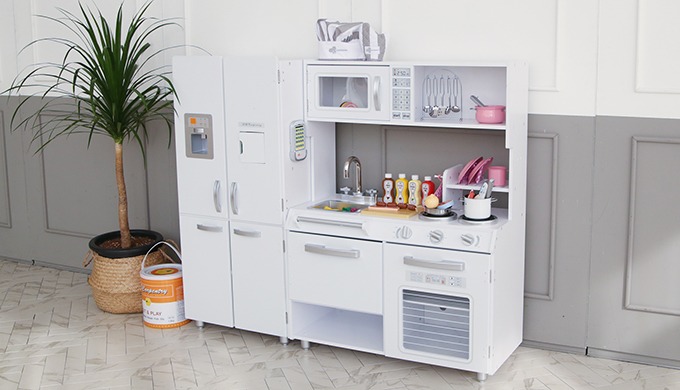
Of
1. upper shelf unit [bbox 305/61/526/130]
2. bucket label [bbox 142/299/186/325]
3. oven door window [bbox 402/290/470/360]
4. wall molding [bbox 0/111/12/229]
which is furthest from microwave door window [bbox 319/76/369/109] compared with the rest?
wall molding [bbox 0/111/12/229]

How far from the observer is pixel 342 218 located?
4316 mm

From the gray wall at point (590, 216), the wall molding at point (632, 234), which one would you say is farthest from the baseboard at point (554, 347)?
the wall molding at point (632, 234)

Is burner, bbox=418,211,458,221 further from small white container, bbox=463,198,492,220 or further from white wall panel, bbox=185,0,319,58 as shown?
white wall panel, bbox=185,0,319,58

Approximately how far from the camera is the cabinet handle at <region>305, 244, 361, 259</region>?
427 cm

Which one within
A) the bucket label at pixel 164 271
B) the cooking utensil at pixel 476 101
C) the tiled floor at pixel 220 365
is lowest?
the tiled floor at pixel 220 365

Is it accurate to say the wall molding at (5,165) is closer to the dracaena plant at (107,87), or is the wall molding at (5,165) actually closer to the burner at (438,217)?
the dracaena plant at (107,87)

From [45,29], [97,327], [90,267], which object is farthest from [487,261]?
[45,29]

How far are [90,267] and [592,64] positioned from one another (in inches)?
141

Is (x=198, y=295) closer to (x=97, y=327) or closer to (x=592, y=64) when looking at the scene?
(x=97, y=327)

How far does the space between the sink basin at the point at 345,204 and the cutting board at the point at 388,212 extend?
12cm

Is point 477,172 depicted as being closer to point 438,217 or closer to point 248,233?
point 438,217

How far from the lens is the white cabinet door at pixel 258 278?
→ 455 cm

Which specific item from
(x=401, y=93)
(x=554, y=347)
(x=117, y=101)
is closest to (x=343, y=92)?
(x=401, y=93)

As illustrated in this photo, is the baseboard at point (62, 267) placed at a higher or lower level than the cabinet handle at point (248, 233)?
lower
